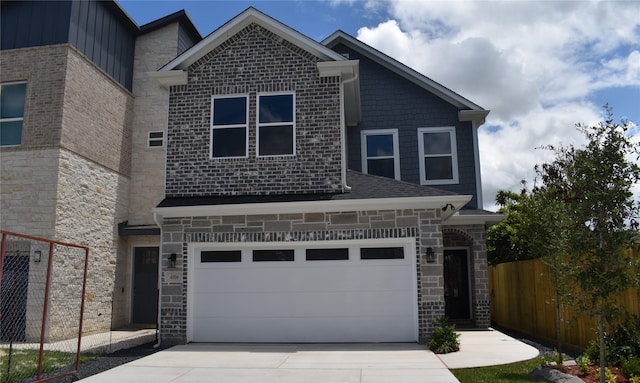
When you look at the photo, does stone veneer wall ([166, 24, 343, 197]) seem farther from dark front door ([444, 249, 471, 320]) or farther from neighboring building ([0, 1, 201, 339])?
dark front door ([444, 249, 471, 320])

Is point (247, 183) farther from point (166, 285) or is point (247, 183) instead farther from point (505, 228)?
point (505, 228)

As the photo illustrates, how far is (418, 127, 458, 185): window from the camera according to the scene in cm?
1596

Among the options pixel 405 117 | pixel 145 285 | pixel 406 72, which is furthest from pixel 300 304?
pixel 406 72

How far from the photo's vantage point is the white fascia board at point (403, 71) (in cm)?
1605

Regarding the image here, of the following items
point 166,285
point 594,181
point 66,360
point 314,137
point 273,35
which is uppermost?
point 273,35

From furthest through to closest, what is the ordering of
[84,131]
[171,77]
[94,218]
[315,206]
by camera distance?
[94,218] < [84,131] < [171,77] < [315,206]

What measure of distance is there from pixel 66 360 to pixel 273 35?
851 cm

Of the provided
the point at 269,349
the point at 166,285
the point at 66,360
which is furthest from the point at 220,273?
the point at 66,360

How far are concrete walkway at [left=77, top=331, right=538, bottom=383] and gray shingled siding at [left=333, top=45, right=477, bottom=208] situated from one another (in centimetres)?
608

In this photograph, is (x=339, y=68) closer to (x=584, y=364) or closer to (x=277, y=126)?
(x=277, y=126)

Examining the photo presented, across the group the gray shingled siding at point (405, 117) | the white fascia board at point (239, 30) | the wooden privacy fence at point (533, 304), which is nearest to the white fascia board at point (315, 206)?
the wooden privacy fence at point (533, 304)

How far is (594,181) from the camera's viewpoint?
6875 millimetres

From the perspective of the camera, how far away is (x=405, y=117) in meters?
16.5

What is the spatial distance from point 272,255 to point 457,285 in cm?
693
